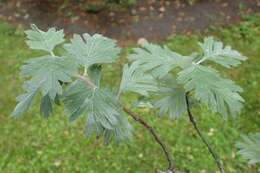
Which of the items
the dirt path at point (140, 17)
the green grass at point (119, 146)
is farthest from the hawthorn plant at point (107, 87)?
the dirt path at point (140, 17)

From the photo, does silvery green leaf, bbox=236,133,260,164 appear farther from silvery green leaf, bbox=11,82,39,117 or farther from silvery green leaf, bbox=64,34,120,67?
silvery green leaf, bbox=11,82,39,117

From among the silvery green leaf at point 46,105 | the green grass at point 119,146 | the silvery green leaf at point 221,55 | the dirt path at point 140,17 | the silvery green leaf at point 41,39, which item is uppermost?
the dirt path at point 140,17

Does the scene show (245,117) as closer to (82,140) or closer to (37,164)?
(82,140)

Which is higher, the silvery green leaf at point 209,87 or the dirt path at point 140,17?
the dirt path at point 140,17

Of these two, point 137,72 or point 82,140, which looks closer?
point 137,72

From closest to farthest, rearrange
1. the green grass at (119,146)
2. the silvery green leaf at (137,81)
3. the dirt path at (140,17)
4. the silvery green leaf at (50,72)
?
the silvery green leaf at (50,72) < the silvery green leaf at (137,81) < the green grass at (119,146) < the dirt path at (140,17)

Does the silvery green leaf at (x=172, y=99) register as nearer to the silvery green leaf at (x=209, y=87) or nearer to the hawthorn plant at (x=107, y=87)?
the hawthorn plant at (x=107, y=87)

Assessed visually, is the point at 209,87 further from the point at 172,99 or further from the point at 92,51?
the point at 92,51

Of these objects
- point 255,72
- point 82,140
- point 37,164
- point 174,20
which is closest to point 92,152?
point 82,140
